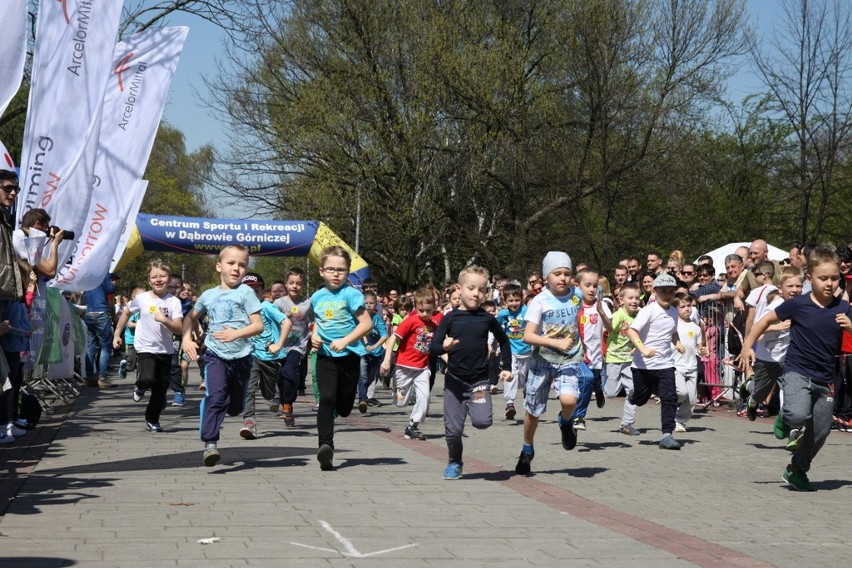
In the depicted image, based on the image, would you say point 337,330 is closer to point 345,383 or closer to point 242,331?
point 345,383

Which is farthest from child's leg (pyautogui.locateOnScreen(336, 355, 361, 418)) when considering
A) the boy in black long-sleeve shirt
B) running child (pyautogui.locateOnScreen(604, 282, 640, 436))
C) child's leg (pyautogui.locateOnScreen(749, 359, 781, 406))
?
running child (pyautogui.locateOnScreen(604, 282, 640, 436))

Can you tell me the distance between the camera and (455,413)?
962 centimetres

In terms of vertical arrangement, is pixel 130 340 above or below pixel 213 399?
above

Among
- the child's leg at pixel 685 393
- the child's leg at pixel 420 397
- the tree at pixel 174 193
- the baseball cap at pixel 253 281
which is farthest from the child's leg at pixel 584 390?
the tree at pixel 174 193

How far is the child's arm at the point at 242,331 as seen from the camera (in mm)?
9977

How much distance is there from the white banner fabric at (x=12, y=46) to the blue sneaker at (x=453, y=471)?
4.15 m

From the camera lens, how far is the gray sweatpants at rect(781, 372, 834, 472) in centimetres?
902

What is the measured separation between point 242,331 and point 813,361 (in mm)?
4356

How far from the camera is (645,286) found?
17.9 m

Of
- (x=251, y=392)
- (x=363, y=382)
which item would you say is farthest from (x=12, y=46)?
(x=363, y=382)

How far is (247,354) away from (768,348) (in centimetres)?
527

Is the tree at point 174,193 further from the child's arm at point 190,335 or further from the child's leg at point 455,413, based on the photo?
the child's leg at point 455,413

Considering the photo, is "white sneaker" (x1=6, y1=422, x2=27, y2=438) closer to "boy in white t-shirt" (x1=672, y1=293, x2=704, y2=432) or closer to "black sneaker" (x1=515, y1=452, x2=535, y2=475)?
"black sneaker" (x1=515, y1=452, x2=535, y2=475)

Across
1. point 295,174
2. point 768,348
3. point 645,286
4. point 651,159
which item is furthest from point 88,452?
point 295,174
